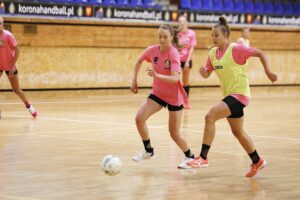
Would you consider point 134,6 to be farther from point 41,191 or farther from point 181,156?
point 41,191

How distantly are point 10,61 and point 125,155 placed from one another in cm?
647

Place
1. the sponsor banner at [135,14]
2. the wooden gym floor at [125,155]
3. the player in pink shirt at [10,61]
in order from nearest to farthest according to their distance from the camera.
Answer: the wooden gym floor at [125,155]
the player in pink shirt at [10,61]
the sponsor banner at [135,14]

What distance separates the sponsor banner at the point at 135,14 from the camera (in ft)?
78.0

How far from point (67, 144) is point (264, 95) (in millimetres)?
14815

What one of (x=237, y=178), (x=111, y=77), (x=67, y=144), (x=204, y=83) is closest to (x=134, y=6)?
(x=111, y=77)

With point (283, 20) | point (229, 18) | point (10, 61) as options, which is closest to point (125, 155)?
point (10, 61)

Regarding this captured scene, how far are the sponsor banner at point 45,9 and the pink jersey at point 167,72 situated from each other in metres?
11.6

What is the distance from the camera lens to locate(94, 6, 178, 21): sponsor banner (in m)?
23.8

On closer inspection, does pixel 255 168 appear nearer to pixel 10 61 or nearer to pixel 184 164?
pixel 184 164

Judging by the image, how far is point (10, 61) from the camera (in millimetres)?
17328

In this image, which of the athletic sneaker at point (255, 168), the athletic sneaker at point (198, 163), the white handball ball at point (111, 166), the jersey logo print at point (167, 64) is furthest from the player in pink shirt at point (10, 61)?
the athletic sneaker at point (255, 168)

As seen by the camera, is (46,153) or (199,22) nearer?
(46,153)

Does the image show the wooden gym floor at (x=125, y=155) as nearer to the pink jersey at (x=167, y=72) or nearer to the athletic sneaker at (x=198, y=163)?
the athletic sneaker at (x=198, y=163)

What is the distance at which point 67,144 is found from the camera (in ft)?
42.1
